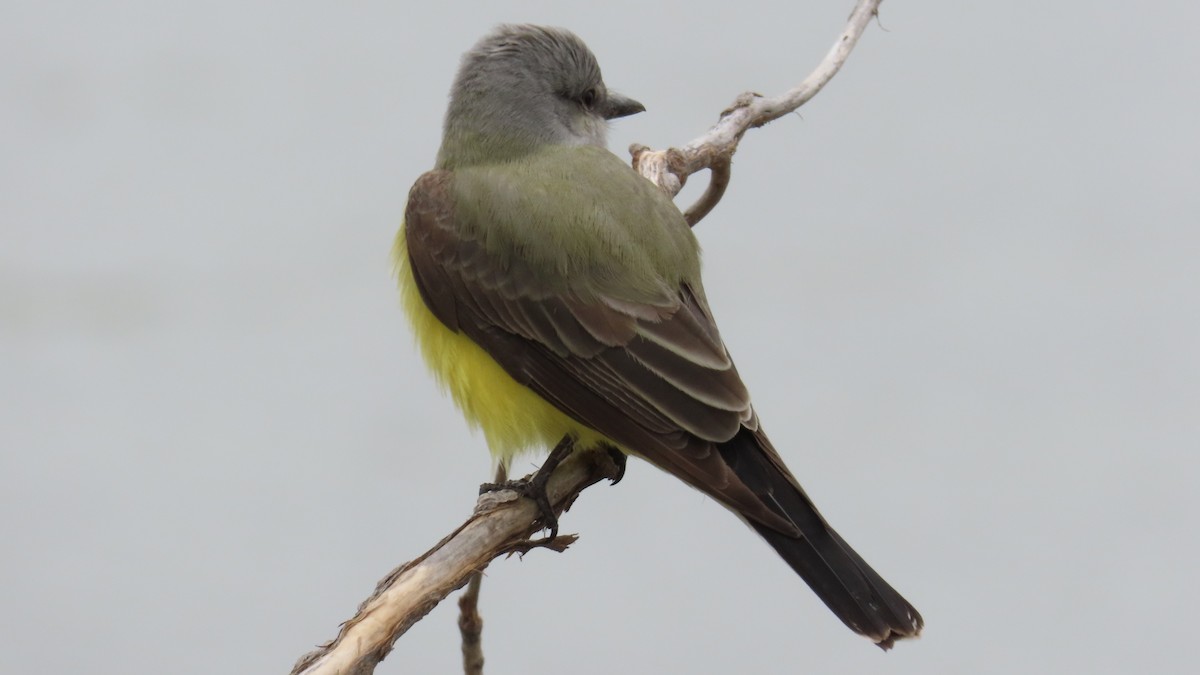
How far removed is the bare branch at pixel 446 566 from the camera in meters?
2.72

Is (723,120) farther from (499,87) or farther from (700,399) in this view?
(700,399)

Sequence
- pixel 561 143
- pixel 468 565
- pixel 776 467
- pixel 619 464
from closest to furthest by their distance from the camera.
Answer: pixel 468 565 < pixel 776 467 < pixel 619 464 < pixel 561 143

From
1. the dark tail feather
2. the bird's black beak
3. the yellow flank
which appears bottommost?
the dark tail feather

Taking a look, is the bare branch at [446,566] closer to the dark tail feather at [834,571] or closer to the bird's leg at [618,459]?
the bird's leg at [618,459]

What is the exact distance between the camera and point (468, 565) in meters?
3.13

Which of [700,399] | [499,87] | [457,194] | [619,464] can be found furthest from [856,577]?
[499,87]

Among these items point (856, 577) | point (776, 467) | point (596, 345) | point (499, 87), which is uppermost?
point (499, 87)

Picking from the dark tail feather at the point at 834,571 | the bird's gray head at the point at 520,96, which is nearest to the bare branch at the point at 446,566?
the dark tail feather at the point at 834,571

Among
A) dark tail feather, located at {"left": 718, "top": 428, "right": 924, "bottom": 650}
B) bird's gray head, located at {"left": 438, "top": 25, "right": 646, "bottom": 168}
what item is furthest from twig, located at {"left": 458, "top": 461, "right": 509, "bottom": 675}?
bird's gray head, located at {"left": 438, "top": 25, "right": 646, "bottom": 168}

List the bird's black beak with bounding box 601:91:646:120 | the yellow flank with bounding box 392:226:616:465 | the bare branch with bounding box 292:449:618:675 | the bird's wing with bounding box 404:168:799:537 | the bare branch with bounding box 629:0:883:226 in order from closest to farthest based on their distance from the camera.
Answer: the bare branch with bounding box 292:449:618:675, the bird's wing with bounding box 404:168:799:537, the yellow flank with bounding box 392:226:616:465, the bare branch with bounding box 629:0:883:226, the bird's black beak with bounding box 601:91:646:120

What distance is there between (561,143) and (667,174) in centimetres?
38

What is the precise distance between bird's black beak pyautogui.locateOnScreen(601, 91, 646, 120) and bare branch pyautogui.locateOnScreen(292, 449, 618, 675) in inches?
46.8

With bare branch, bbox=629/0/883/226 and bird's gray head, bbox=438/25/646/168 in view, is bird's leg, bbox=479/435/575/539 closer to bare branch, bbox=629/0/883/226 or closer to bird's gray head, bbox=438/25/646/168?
bird's gray head, bbox=438/25/646/168

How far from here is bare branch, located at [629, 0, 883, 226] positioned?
168 inches
